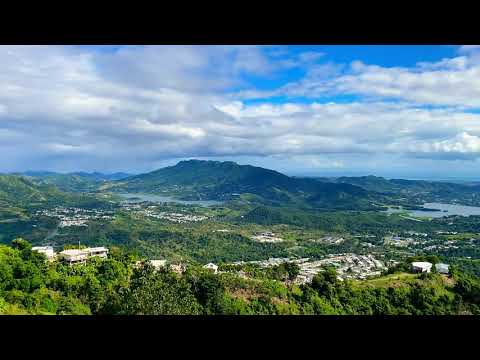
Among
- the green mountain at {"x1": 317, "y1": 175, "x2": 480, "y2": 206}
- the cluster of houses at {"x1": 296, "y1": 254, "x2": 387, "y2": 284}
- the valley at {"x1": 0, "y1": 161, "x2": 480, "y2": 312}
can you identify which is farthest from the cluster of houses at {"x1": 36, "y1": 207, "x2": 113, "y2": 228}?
the green mountain at {"x1": 317, "y1": 175, "x2": 480, "y2": 206}

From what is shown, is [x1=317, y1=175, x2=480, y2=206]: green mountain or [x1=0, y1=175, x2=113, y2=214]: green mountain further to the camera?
[x1=317, y1=175, x2=480, y2=206]: green mountain

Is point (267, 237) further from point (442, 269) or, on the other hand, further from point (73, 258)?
point (73, 258)

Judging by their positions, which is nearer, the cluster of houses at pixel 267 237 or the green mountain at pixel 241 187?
the cluster of houses at pixel 267 237

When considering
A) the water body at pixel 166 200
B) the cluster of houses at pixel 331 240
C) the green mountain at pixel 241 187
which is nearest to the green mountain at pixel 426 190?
the green mountain at pixel 241 187

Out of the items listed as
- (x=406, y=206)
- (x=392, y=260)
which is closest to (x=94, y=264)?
(x=392, y=260)

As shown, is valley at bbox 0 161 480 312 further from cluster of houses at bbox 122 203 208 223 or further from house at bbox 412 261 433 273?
house at bbox 412 261 433 273

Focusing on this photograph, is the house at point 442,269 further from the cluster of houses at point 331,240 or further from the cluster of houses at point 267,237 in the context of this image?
the cluster of houses at point 267,237
